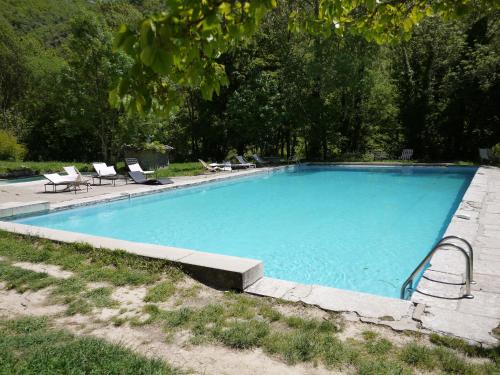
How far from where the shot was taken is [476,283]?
4.27m

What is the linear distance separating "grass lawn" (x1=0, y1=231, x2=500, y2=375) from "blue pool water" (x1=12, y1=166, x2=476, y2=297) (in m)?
2.52

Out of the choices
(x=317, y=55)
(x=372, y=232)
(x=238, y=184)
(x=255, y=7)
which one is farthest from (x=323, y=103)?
(x=255, y=7)

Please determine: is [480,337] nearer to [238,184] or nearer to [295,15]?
A: [295,15]

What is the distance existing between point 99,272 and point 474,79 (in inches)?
798

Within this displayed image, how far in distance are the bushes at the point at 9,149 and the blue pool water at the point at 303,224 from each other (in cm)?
1393

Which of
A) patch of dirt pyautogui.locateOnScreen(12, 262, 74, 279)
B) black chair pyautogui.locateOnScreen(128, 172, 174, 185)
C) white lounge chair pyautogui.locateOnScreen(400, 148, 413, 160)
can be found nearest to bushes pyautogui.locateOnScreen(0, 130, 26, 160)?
black chair pyautogui.locateOnScreen(128, 172, 174, 185)

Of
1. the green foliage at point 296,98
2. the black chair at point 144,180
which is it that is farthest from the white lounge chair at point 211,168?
the black chair at point 144,180

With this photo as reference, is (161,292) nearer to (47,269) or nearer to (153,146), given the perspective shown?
(47,269)

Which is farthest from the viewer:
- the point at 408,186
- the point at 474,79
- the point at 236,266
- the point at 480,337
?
the point at 474,79

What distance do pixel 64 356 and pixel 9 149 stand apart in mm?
23009

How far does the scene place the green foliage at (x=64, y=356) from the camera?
2.65m

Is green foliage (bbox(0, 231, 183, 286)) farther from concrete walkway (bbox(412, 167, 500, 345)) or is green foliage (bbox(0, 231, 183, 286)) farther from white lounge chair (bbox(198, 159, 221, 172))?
white lounge chair (bbox(198, 159, 221, 172))

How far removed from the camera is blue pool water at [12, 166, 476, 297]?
22.4ft

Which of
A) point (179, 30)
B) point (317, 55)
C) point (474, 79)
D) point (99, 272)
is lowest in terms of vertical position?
point (99, 272)
